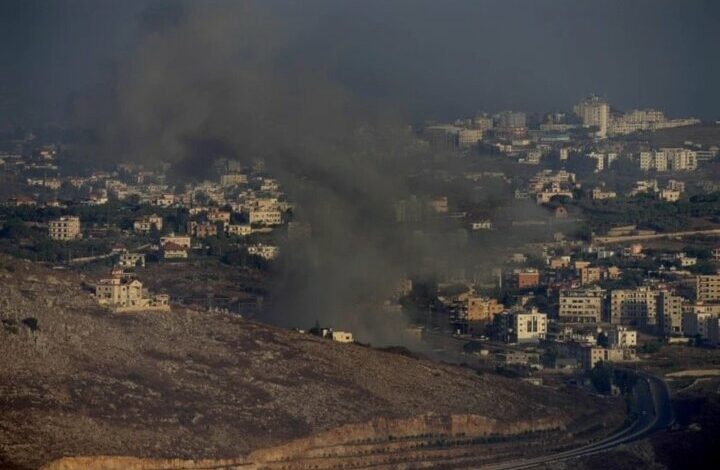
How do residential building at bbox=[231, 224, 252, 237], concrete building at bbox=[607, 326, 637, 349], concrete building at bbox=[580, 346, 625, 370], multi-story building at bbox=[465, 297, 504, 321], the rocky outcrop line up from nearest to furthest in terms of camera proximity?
the rocky outcrop → concrete building at bbox=[580, 346, 625, 370] → concrete building at bbox=[607, 326, 637, 349] → multi-story building at bbox=[465, 297, 504, 321] → residential building at bbox=[231, 224, 252, 237]

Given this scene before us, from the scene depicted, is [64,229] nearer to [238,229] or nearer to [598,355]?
[238,229]

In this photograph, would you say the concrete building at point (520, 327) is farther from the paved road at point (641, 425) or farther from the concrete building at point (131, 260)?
the concrete building at point (131, 260)

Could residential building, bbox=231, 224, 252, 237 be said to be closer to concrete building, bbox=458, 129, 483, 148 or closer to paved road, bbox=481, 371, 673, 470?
concrete building, bbox=458, 129, 483, 148

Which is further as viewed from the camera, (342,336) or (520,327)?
(520,327)

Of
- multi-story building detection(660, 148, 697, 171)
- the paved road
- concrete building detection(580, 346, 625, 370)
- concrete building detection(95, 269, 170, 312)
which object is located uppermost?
multi-story building detection(660, 148, 697, 171)

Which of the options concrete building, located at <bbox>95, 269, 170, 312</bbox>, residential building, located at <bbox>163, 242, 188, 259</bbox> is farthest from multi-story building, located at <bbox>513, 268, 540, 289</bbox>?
concrete building, located at <bbox>95, 269, 170, 312</bbox>

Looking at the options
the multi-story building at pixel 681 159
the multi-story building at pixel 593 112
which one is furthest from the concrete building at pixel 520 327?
the multi-story building at pixel 593 112

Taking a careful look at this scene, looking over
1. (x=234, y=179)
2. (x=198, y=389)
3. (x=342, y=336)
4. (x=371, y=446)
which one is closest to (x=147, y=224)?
(x=234, y=179)
